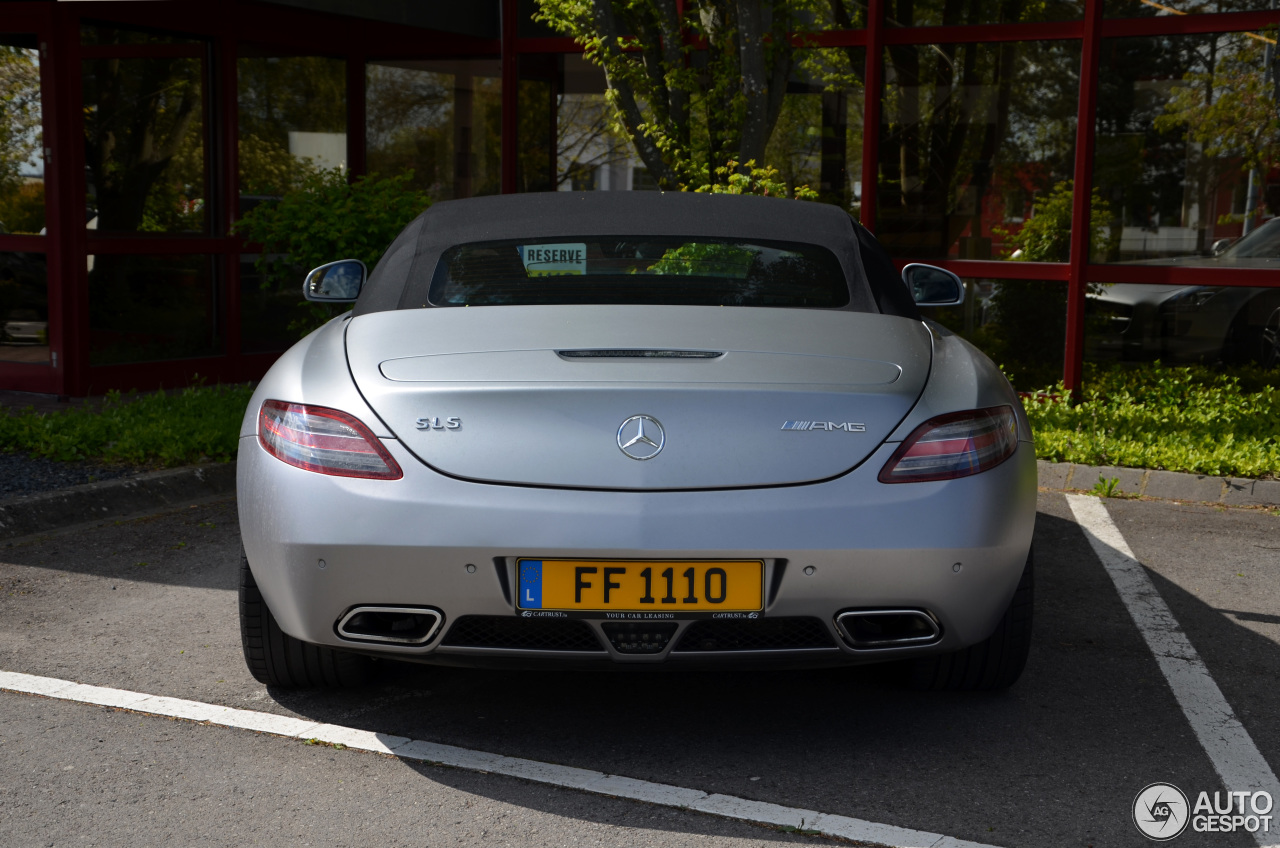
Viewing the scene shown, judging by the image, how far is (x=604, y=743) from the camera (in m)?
3.32

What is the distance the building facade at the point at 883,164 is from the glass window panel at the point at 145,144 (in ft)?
0.06

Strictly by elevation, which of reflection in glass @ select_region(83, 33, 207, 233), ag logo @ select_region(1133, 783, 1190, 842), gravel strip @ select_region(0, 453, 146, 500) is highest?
reflection in glass @ select_region(83, 33, 207, 233)

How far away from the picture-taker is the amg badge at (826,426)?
295 centimetres

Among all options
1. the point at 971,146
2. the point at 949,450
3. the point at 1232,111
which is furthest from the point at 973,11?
the point at 949,450

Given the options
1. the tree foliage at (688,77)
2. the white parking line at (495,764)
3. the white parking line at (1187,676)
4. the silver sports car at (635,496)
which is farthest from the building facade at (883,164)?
the silver sports car at (635,496)

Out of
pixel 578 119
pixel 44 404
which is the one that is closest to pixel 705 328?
pixel 44 404

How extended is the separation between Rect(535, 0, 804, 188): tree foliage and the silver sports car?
5.70 metres

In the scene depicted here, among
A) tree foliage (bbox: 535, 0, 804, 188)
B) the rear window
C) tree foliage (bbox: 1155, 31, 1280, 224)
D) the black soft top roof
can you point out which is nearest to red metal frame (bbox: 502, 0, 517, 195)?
tree foliage (bbox: 535, 0, 804, 188)

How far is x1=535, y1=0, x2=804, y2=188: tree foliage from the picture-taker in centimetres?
879

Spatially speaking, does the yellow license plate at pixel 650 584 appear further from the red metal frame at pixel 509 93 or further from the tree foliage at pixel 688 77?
the red metal frame at pixel 509 93

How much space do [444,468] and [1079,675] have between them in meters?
2.09

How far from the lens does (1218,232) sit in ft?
29.4

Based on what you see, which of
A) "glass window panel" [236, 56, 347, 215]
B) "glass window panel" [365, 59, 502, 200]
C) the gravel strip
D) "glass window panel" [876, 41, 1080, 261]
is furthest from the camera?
"glass window panel" [365, 59, 502, 200]

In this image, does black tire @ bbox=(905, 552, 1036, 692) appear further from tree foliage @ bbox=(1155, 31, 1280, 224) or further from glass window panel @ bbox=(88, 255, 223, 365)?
glass window panel @ bbox=(88, 255, 223, 365)
